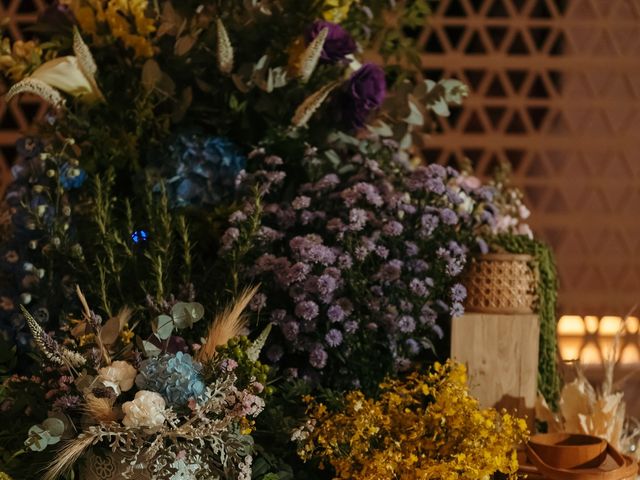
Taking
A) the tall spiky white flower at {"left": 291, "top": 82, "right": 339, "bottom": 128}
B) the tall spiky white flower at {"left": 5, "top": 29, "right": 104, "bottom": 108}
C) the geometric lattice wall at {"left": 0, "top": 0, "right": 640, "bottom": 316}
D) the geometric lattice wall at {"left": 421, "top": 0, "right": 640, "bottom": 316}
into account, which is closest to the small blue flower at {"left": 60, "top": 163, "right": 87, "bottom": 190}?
the tall spiky white flower at {"left": 5, "top": 29, "right": 104, "bottom": 108}

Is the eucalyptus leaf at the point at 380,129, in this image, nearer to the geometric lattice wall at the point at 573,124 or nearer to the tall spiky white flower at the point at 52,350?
the tall spiky white flower at the point at 52,350

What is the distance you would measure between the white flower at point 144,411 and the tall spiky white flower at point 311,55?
881 mm

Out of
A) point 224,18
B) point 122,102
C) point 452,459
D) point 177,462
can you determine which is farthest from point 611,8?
point 177,462

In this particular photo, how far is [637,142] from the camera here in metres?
3.74

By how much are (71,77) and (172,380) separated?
890mm

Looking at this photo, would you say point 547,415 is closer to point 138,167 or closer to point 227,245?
point 227,245

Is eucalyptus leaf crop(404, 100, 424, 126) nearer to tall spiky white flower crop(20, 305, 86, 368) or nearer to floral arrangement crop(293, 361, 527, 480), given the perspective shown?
floral arrangement crop(293, 361, 527, 480)

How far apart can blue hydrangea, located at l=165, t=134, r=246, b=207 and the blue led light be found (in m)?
0.12

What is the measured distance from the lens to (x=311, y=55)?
1.95m

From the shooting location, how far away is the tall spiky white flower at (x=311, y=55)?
1915 mm

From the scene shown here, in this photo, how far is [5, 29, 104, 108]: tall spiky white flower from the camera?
1.94 m

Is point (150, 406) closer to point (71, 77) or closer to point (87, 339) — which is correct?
point (87, 339)

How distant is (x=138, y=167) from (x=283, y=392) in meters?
0.64

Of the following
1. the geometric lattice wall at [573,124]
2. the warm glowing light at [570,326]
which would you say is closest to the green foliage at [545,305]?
the geometric lattice wall at [573,124]
